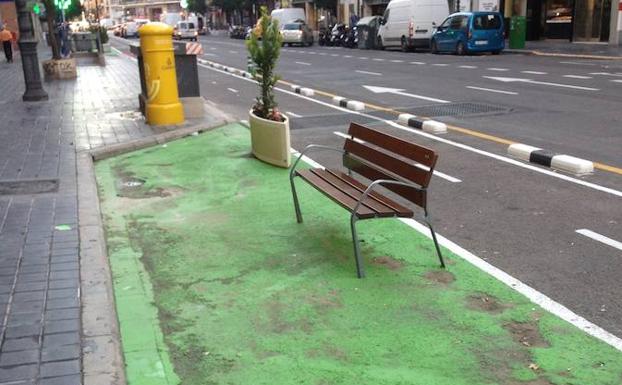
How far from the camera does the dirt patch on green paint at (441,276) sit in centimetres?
483

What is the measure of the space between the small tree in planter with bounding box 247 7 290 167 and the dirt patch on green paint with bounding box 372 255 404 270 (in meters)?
3.17

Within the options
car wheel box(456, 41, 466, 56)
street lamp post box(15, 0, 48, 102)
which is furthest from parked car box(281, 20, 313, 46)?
street lamp post box(15, 0, 48, 102)

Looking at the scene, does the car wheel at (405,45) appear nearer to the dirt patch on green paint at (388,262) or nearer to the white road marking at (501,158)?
the white road marking at (501,158)

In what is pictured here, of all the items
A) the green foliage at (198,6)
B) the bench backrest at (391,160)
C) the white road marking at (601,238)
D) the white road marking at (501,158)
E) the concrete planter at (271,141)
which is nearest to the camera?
the bench backrest at (391,160)

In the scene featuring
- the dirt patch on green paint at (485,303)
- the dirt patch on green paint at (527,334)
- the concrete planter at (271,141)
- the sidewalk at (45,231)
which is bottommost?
the dirt patch on green paint at (527,334)

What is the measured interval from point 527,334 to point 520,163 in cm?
474

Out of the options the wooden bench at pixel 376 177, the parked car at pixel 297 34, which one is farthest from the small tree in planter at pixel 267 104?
the parked car at pixel 297 34

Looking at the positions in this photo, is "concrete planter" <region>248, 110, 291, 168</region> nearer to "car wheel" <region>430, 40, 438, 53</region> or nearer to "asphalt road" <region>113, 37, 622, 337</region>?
"asphalt road" <region>113, 37, 622, 337</region>

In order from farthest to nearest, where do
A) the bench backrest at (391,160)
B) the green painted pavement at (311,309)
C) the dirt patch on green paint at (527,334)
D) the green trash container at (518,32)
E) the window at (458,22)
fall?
the green trash container at (518,32) < the window at (458,22) < the bench backrest at (391,160) < the dirt patch on green paint at (527,334) < the green painted pavement at (311,309)

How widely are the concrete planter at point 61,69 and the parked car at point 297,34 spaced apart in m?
24.5

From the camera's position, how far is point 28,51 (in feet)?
49.3

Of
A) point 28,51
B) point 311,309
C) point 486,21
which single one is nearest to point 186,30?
point 486,21

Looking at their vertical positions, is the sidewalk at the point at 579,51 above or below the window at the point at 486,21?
below

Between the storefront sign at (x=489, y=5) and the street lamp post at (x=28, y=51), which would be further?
the storefront sign at (x=489, y=5)
